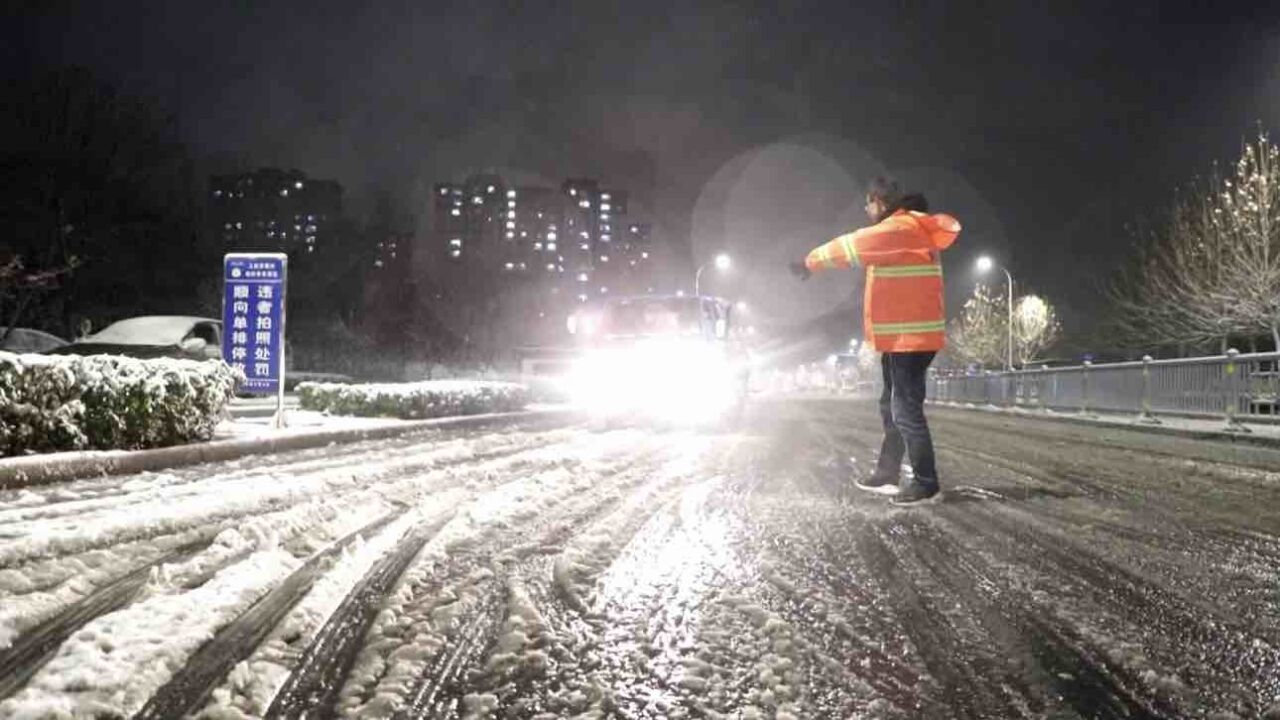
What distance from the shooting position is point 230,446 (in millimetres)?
8234

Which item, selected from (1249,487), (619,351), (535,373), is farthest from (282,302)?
(535,373)

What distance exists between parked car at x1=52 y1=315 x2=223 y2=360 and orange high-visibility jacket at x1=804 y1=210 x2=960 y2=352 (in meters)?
11.5

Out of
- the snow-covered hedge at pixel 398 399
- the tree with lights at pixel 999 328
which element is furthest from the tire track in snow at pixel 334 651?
the tree with lights at pixel 999 328

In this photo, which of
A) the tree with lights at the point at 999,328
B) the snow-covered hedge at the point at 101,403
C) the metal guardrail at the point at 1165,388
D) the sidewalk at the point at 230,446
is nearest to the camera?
the sidewalk at the point at 230,446

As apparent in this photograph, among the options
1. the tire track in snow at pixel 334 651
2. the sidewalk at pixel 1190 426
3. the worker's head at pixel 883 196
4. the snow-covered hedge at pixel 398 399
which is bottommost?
the tire track in snow at pixel 334 651

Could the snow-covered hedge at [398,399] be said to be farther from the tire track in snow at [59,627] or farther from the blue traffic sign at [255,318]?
the tire track in snow at [59,627]

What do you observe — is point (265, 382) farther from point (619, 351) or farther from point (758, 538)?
point (758, 538)

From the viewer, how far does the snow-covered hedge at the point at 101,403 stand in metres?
6.76

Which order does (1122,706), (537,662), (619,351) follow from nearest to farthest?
1. (1122,706)
2. (537,662)
3. (619,351)

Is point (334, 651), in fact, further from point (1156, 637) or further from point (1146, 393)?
point (1146, 393)

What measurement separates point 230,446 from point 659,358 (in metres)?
7.54

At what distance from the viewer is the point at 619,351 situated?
14648 millimetres

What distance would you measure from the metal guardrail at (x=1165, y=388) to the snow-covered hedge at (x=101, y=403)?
14526 millimetres

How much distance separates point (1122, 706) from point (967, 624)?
24.4 inches
